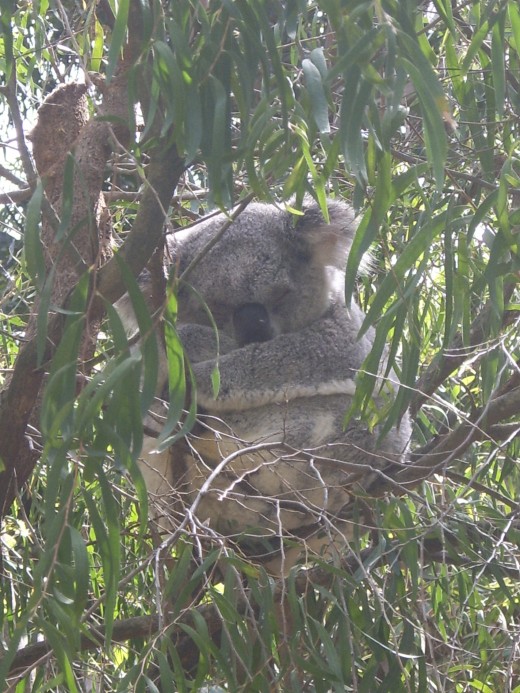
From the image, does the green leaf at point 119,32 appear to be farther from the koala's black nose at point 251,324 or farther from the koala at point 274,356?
the koala's black nose at point 251,324

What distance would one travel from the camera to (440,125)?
118 cm

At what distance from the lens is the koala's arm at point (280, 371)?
2.49 meters

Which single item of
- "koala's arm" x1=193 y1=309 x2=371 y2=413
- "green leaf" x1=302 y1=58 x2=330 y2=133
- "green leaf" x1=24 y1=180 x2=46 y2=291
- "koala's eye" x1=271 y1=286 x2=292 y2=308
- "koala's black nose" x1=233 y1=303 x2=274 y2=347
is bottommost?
"koala's arm" x1=193 y1=309 x2=371 y2=413

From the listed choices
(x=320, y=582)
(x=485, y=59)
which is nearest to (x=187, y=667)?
(x=320, y=582)

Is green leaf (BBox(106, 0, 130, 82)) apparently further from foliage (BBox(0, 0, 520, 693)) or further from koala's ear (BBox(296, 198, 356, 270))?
koala's ear (BBox(296, 198, 356, 270))

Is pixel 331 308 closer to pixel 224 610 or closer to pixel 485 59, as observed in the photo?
pixel 485 59

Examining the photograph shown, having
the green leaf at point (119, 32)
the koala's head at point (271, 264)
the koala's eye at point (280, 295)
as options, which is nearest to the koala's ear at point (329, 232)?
the koala's head at point (271, 264)

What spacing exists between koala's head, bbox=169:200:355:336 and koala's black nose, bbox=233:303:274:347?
0.06 feet

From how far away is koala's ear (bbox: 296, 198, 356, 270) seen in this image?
259 centimetres

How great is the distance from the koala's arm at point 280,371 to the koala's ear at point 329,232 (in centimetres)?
24

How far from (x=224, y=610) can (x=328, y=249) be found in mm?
1462

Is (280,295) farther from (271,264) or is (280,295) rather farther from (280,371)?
(280,371)

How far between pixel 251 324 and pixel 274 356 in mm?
122

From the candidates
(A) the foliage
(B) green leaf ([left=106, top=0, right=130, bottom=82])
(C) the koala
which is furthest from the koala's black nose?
(B) green leaf ([left=106, top=0, right=130, bottom=82])
